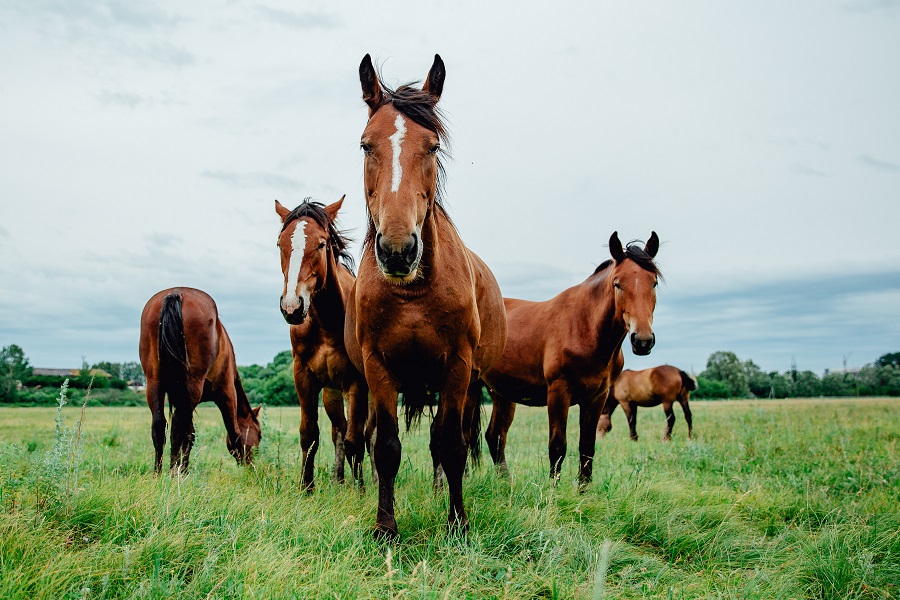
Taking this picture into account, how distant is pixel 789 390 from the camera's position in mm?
65688

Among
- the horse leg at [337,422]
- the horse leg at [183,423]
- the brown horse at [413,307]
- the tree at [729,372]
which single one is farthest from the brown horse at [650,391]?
the tree at [729,372]

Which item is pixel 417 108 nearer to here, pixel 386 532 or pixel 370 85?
pixel 370 85

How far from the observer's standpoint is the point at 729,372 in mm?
68125

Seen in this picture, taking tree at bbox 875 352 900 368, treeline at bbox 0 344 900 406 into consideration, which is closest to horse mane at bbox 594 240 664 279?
treeline at bbox 0 344 900 406

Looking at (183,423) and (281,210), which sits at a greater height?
(281,210)

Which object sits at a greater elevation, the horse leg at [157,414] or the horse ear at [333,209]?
the horse ear at [333,209]

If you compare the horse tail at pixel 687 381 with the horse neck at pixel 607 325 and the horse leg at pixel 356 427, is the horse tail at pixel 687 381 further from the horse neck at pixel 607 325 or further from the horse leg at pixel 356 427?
the horse leg at pixel 356 427

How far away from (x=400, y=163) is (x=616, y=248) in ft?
11.9

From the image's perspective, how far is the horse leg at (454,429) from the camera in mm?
3916

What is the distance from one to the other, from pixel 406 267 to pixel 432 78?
1.80 m

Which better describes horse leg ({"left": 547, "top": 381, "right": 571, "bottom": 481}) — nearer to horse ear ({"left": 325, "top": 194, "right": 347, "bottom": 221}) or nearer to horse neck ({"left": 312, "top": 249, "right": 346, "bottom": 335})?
horse neck ({"left": 312, "top": 249, "right": 346, "bottom": 335})

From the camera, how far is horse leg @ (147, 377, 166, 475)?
21.1 ft

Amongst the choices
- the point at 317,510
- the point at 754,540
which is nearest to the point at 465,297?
the point at 317,510

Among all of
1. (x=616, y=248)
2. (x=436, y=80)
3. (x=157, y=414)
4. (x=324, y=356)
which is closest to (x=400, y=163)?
(x=436, y=80)
